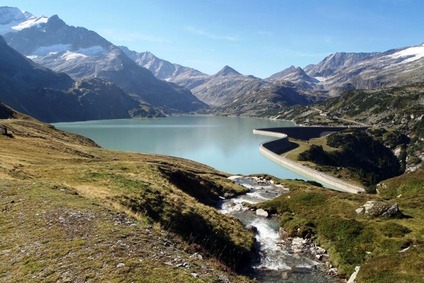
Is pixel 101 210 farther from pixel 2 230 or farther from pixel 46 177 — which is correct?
pixel 46 177

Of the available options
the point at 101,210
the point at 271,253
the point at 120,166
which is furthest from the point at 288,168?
the point at 101,210

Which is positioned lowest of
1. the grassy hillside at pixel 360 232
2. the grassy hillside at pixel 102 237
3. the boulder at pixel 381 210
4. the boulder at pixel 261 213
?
the boulder at pixel 261 213

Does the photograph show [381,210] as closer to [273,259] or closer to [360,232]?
[360,232]

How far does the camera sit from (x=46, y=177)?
40031 millimetres

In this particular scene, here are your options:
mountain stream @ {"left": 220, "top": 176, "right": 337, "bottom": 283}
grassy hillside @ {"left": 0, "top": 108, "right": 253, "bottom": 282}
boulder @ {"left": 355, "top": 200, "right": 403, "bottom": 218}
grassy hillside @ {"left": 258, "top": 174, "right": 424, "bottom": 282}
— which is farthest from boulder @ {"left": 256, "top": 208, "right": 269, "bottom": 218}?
grassy hillside @ {"left": 0, "top": 108, "right": 253, "bottom": 282}

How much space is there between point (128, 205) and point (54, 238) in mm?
15425

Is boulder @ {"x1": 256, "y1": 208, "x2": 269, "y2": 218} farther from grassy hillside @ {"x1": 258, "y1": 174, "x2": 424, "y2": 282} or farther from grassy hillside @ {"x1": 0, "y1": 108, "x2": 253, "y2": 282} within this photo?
grassy hillside @ {"x1": 0, "y1": 108, "x2": 253, "y2": 282}

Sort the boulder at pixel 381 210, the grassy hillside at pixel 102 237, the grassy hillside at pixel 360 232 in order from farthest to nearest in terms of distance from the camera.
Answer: the boulder at pixel 381 210 < the grassy hillside at pixel 360 232 < the grassy hillside at pixel 102 237

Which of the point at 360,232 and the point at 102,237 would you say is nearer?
the point at 102,237

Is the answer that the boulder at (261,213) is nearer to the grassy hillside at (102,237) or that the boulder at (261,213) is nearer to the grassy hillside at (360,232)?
the grassy hillside at (360,232)

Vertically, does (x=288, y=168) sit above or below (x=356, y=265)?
below

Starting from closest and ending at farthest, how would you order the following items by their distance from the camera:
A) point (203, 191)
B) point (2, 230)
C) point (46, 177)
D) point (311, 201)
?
point (2, 230) < point (46, 177) < point (311, 201) < point (203, 191)

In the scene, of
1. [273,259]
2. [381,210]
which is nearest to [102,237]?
[273,259]

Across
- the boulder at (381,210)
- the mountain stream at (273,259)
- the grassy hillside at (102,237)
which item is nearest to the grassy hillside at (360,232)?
the boulder at (381,210)
